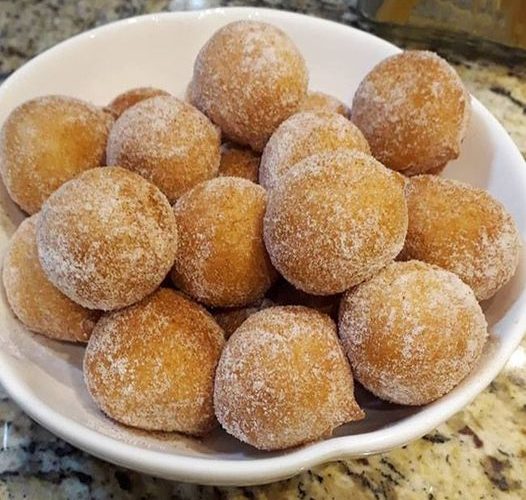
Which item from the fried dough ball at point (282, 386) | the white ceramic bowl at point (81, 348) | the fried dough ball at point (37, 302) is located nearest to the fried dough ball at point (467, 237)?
the white ceramic bowl at point (81, 348)

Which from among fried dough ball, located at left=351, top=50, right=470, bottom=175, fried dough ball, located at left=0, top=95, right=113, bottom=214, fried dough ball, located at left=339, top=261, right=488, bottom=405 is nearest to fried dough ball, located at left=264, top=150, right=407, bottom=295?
fried dough ball, located at left=339, top=261, right=488, bottom=405

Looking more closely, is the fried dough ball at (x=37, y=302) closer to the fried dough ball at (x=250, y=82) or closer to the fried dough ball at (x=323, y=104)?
the fried dough ball at (x=250, y=82)

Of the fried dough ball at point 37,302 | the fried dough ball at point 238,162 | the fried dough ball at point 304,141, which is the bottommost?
the fried dough ball at point 37,302

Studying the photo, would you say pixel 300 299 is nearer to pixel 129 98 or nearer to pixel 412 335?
pixel 412 335

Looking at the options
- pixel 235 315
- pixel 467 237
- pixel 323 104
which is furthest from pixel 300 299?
pixel 323 104

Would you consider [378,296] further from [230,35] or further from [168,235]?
[230,35]

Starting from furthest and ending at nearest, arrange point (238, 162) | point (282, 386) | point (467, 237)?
1. point (238, 162)
2. point (467, 237)
3. point (282, 386)
